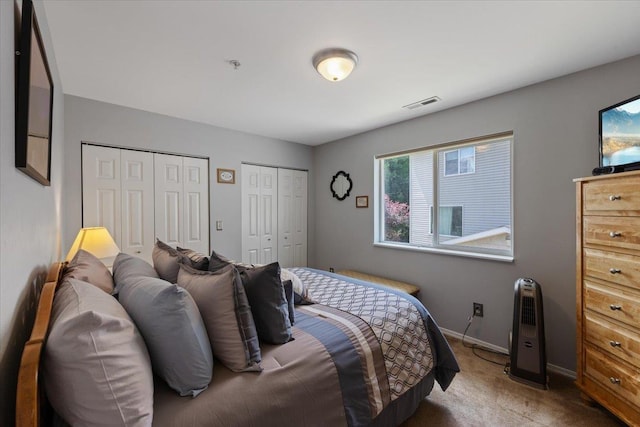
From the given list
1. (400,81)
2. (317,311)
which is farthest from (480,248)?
(317,311)

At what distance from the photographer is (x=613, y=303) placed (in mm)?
1685

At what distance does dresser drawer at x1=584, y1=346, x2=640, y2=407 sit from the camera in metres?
1.56

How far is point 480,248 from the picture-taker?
9.47 ft

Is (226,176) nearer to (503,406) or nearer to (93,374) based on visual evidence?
(93,374)

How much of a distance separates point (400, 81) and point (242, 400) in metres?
2.41

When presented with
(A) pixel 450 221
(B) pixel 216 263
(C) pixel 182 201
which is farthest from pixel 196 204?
(A) pixel 450 221

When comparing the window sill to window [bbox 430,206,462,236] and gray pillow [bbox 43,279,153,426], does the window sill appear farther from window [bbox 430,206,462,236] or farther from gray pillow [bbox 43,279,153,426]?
gray pillow [bbox 43,279,153,426]

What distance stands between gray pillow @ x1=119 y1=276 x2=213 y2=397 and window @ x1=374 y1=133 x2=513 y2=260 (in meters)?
2.66

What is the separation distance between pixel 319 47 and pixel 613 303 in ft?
7.87

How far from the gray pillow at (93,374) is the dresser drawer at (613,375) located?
7.74 ft

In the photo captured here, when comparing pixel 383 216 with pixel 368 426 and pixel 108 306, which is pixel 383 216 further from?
pixel 108 306

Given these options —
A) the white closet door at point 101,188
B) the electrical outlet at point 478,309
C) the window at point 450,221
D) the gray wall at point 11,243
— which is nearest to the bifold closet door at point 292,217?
the white closet door at point 101,188

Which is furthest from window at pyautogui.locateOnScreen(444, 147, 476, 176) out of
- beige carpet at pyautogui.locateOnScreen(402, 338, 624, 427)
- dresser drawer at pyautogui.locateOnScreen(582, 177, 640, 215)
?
beige carpet at pyautogui.locateOnScreen(402, 338, 624, 427)

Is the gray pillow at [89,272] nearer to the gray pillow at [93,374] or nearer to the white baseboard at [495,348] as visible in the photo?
the gray pillow at [93,374]
